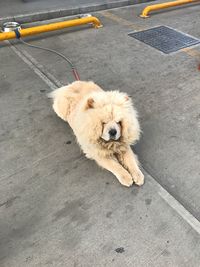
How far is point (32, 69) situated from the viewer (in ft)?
14.5

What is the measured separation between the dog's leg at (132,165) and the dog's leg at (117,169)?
0.06 m

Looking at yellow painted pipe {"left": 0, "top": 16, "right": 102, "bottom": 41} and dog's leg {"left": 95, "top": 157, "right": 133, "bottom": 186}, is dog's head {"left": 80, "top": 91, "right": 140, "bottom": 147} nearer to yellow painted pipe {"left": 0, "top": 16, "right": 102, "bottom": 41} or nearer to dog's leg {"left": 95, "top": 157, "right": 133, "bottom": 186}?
dog's leg {"left": 95, "top": 157, "right": 133, "bottom": 186}

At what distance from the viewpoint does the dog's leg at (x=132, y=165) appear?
263 cm

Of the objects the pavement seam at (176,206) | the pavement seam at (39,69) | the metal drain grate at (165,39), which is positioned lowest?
the pavement seam at (176,206)

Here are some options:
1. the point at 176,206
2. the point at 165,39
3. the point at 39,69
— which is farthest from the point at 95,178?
the point at 165,39

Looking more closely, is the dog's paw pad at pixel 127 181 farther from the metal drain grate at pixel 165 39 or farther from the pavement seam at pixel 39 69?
the metal drain grate at pixel 165 39

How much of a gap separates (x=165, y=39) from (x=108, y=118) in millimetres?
3937

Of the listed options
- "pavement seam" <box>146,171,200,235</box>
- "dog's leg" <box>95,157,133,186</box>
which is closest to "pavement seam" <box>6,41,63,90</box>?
"dog's leg" <box>95,157,133,186</box>

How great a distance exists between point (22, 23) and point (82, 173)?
4.70 metres

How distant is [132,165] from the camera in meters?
2.70

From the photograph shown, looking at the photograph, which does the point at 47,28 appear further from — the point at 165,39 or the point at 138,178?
the point at 138,178

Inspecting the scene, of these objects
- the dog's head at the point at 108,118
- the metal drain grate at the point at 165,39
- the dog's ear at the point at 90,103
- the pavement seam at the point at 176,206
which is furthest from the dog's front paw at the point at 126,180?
the metal drain grate at the point at 165,39

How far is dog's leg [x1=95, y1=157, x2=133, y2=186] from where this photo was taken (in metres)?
2.60

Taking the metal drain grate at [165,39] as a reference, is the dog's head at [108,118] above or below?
above
